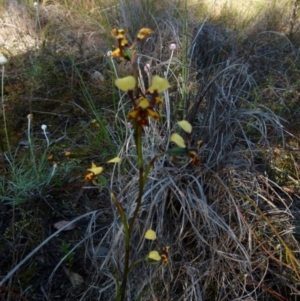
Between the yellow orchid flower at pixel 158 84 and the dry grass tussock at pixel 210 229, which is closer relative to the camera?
the yellow orchid flower at pixel 158 84

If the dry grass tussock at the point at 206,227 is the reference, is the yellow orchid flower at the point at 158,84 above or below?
above

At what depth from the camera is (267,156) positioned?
161 cm

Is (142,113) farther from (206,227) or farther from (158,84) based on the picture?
(206,227)

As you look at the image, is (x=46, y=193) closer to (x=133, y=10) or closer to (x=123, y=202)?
(x=123, y=202)

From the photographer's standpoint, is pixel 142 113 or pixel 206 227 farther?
pixel 206 227

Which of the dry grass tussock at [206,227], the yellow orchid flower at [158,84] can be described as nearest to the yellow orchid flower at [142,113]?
the yellow orchid flower at [158,84]

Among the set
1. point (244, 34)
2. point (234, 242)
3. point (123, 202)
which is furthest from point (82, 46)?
point (234, 242)

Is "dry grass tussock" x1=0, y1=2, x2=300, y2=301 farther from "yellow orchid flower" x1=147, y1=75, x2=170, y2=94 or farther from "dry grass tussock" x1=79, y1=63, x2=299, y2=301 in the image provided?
"yellow orchid flower" x1=147, y1=75, x2=170, y2=94

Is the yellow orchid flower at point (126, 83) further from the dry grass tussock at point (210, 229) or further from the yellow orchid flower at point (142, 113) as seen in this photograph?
the dry grass tussock at point (210, 229)

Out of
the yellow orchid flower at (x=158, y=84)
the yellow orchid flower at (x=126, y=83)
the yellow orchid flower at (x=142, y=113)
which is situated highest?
the yellow orchid flower at (x=126, y=83)

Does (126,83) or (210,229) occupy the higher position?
(126,83)

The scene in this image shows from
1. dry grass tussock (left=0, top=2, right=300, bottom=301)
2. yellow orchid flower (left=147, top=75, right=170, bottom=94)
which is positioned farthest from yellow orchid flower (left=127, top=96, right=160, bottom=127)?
dry grass tussock (left=0, top=2, right=300, bottom=301)

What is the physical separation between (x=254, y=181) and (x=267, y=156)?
275 millimetres

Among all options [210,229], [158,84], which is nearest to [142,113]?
[158,84]
